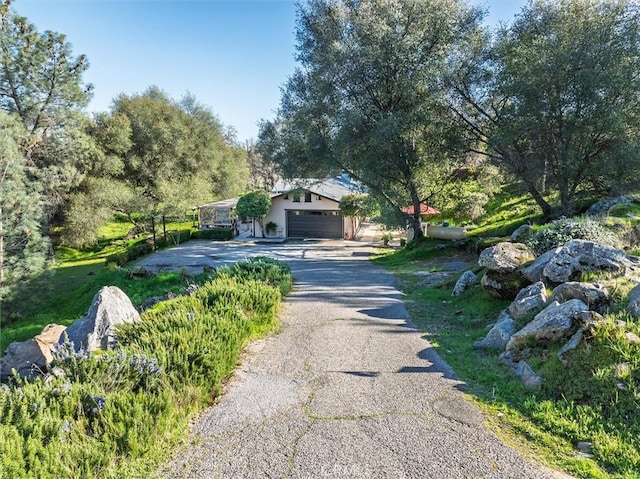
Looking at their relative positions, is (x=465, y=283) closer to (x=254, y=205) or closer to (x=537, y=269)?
(x=537, y=269)

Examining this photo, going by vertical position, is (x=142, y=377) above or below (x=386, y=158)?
below

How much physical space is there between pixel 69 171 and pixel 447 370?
21.6 metres

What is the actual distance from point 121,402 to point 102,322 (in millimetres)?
2949

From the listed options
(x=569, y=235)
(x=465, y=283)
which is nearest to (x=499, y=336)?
(x=465, y=283)

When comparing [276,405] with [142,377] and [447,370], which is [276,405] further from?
[447,370]

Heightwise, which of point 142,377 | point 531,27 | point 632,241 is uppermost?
point 531,27

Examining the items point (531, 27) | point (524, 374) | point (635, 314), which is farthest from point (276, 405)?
point (531, 27)

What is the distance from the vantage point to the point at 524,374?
4121 millimetres

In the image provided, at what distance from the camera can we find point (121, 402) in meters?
3.12

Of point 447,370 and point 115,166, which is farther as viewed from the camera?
point 115,166

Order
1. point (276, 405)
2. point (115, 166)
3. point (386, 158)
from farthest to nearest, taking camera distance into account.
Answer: point (115, 166), point (386, 158), point (276, 405)

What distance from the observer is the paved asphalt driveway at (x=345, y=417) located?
284 cm

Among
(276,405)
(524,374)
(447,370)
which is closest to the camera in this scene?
(276,405)

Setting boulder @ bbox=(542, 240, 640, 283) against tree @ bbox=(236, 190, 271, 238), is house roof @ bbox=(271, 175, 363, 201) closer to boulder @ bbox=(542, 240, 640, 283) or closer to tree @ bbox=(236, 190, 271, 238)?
tree @ bbox=(236, 190, 271, 238)
